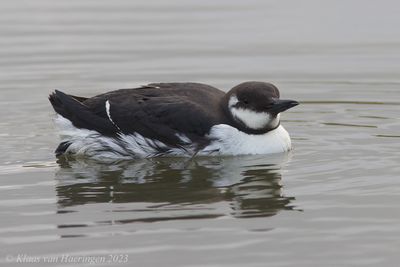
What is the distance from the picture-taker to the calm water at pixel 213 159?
7996 mm

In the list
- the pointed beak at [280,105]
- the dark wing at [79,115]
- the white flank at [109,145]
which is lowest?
the white flank at [109,145]

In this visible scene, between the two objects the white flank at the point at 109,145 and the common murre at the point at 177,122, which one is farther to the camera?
the white flank at the point at 109,145

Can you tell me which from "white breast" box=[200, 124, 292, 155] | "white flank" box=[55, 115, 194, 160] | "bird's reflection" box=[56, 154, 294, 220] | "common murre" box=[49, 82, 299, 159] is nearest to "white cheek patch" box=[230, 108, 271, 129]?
"common murre" box=[49, 82, 299, 159]

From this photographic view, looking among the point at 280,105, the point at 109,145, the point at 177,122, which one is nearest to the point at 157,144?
the point at 177,122

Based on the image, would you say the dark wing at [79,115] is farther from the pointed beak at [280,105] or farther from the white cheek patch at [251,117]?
the pointed beak at [280,105]

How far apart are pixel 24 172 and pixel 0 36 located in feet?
19.1

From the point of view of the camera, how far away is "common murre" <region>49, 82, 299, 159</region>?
1042cm

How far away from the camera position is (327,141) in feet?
36.0

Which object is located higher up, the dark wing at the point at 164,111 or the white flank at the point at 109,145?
the dark wing at the point at 164,111

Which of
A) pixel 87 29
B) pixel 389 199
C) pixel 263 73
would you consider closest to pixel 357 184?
pixel 389 199

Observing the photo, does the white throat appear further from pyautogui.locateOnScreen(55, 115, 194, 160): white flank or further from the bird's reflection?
pyautogui.locateOnScreen(55, 115, 194, 160): white flank

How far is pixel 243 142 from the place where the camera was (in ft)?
34.6

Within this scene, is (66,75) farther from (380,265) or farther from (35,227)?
(380,265)

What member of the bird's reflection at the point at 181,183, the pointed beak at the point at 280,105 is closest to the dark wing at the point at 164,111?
the bird's reflection at the point at 181,183
